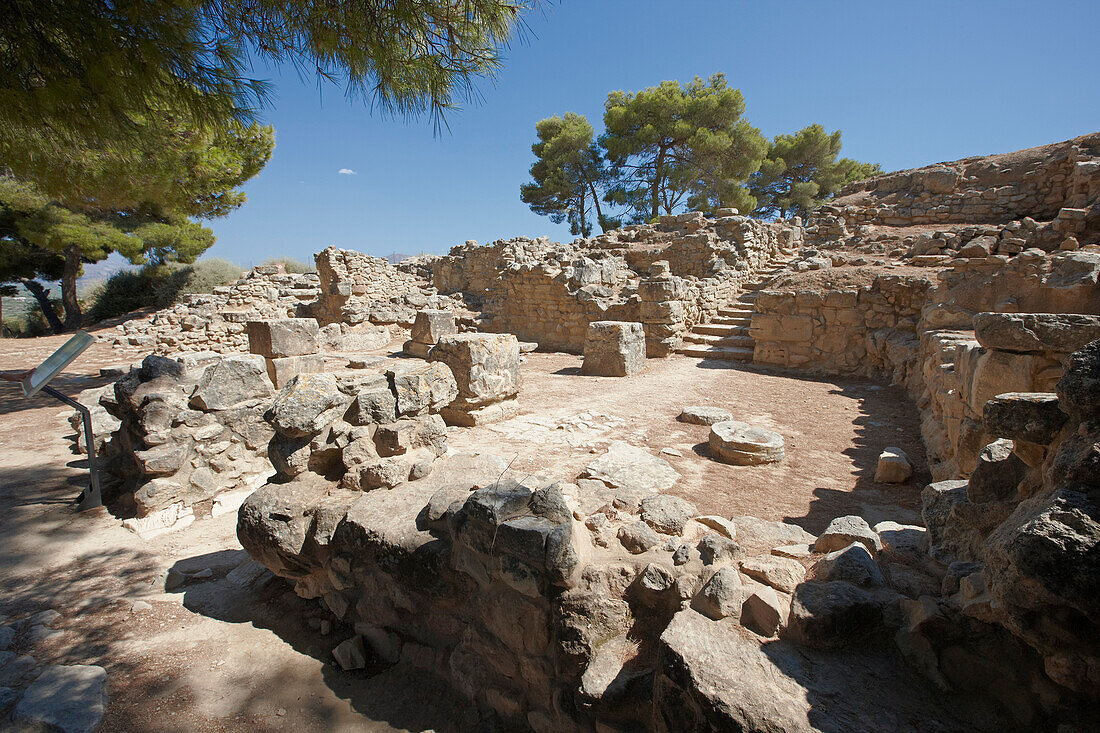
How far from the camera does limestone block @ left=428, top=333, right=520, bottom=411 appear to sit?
5504 mm

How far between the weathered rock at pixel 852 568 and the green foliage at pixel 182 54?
3.88 meters

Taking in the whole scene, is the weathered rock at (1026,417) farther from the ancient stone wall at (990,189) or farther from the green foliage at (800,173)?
the green foliage at (800,173)

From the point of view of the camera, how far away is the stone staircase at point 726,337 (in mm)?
9070

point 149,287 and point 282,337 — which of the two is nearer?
point 282,337

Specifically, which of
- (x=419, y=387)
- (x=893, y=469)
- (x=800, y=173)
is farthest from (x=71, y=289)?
(x=800, y=173)

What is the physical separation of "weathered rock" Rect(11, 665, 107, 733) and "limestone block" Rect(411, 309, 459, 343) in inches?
295

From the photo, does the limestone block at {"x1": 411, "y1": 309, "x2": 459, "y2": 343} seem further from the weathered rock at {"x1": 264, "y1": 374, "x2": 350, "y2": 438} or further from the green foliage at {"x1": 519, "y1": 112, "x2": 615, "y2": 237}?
the green foliage at {"x1": 519, "y1": 112, "x2": 615, "y2": 237}

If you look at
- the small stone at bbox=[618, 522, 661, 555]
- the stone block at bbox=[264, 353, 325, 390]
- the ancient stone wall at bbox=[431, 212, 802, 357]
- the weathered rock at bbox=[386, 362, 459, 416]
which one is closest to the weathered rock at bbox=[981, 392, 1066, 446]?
the small stone at bbox=[618, 522, 661, 555]

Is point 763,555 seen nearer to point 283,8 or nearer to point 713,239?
point 283,8

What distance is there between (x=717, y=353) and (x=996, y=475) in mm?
7145

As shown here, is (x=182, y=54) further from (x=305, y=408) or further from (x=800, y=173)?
(x=800, y=173)

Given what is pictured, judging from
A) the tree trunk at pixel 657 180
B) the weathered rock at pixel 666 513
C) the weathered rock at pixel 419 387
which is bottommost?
the weathered rock at pixel 666 513

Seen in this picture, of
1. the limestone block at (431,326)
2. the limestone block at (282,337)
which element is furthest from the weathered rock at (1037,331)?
the limestone block at (431,326)

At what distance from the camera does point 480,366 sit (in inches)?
222
